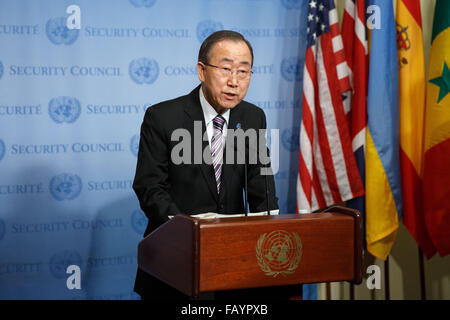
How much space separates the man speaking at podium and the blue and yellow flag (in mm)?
1320

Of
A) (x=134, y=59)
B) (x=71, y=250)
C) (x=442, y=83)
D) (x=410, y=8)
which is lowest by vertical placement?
(x=71, y=250)

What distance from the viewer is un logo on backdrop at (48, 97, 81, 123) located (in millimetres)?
3332

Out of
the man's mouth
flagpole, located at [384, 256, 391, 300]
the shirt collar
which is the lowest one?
flagpole, located at [384, 256, 391, 300]

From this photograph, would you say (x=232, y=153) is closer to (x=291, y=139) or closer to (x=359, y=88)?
(x=359, y=88)

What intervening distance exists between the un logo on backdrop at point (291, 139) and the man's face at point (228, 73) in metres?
1.73

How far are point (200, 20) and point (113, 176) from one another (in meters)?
1.34

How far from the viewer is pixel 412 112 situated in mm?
3141

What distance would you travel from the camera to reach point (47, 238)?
336 centimetres

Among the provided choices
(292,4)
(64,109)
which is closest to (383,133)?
(292,4)

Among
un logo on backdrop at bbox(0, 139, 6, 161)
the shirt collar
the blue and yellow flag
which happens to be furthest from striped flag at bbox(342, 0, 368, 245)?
un logo on backdrop at bbox(0, 139, 6, 161)

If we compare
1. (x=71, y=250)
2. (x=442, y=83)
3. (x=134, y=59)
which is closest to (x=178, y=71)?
(x=134, y=59)

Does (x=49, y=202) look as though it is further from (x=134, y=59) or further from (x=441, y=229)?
(x=441, y=229)

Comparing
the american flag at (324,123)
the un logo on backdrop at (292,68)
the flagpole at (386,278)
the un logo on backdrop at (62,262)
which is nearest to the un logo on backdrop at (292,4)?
the american flag at (324,123)

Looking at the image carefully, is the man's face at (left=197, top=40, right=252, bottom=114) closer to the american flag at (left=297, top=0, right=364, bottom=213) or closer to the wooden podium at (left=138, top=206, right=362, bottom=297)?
the wooden podium at (left=138, top=206, right=362, bottom=297)
